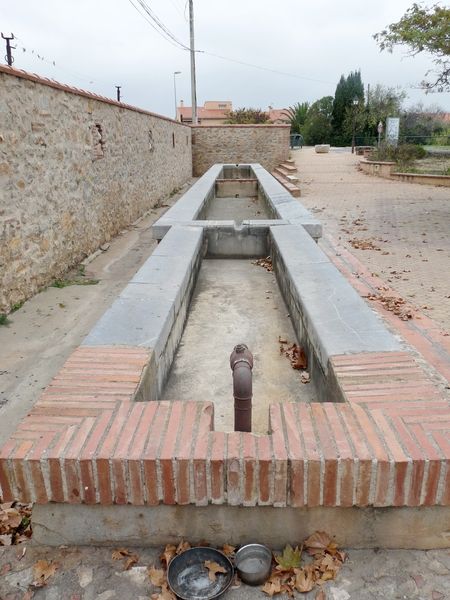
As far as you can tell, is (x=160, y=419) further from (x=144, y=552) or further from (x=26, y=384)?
(x=26, y=384)

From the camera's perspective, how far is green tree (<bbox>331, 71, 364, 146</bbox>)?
38.6 metres

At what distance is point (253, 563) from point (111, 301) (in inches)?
188

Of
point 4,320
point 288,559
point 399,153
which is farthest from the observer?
point 399,153

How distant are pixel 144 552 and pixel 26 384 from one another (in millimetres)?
2459

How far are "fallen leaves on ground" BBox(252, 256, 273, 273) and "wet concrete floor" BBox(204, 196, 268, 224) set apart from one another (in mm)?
3347

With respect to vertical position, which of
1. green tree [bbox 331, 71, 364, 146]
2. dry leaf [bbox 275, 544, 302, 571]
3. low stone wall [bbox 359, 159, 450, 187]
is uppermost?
green tree [bbox 331, 71, 364, 146]

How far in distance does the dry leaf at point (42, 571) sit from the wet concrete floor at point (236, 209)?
7.78 meters

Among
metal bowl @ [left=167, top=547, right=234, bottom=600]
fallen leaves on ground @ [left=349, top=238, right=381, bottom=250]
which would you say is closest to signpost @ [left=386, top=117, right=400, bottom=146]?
fallen leaves on ground @ [left=349, top=238, right=381, bottom=250]

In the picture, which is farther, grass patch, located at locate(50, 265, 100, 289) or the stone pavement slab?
grass patch, located at locate(50, 265, 100, 289)

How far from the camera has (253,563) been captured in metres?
1.72

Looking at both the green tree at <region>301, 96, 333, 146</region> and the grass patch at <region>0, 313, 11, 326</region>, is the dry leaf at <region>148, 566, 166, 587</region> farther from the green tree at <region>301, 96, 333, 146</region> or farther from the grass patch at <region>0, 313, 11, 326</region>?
the green tree at <region>301, 96, 333, 146</region>

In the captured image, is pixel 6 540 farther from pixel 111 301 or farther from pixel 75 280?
pixel 75 280

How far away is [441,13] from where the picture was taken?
30.2 feet

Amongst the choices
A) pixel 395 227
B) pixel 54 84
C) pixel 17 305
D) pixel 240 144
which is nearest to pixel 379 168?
pixel 240 144
